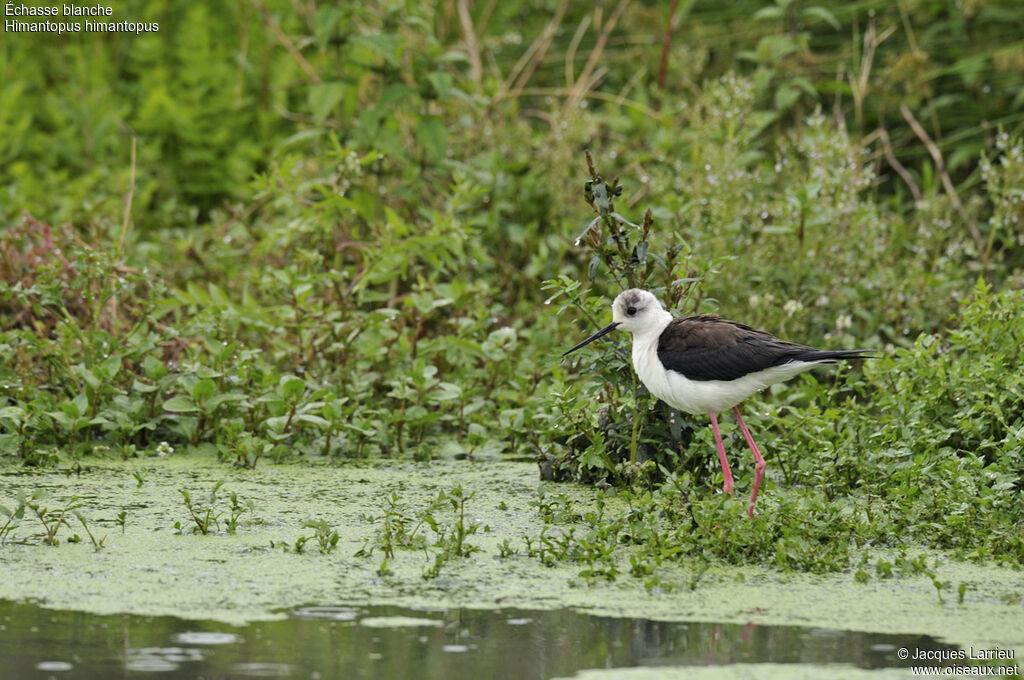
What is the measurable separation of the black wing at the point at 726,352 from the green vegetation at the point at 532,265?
0.36 metres

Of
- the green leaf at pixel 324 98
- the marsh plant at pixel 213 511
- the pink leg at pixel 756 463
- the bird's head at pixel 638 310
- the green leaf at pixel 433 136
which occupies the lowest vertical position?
the marsh plant at pixel 213 511

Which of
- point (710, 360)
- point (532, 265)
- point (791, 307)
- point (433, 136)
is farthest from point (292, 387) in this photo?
point (791, 307)

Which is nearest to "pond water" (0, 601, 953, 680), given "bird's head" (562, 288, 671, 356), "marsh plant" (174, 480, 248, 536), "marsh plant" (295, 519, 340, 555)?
"marsh plant" (295, 519, 340, 555)

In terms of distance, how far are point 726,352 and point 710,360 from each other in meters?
0.07

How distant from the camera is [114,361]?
618 cm

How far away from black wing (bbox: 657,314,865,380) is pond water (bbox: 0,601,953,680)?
1287mm

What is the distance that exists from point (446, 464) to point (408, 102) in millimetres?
3083

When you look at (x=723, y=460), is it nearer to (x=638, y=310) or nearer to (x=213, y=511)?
(x=638, y=310)

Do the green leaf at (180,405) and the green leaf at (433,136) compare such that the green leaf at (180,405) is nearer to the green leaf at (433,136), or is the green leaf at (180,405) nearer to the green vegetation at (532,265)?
the green vegetation at (532,265)

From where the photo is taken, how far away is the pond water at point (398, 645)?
3654 mm

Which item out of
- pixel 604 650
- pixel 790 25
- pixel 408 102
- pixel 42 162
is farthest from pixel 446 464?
pixel 42 162

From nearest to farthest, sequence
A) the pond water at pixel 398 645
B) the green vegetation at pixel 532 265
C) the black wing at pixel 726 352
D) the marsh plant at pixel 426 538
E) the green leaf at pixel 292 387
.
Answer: the pond water at pixel 398 645
the marsh plant at pixel 426 538
the black wing at pixel 726 352
the green vegetation at pixel 532 265
the green leaf at pixel 292 387

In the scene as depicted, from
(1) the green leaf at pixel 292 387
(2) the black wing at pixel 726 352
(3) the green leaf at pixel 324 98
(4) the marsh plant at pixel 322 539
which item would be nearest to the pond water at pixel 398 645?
(4) the marsh plant at pixel 322 539

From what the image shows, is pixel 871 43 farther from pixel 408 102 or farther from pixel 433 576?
pixel 433 576
